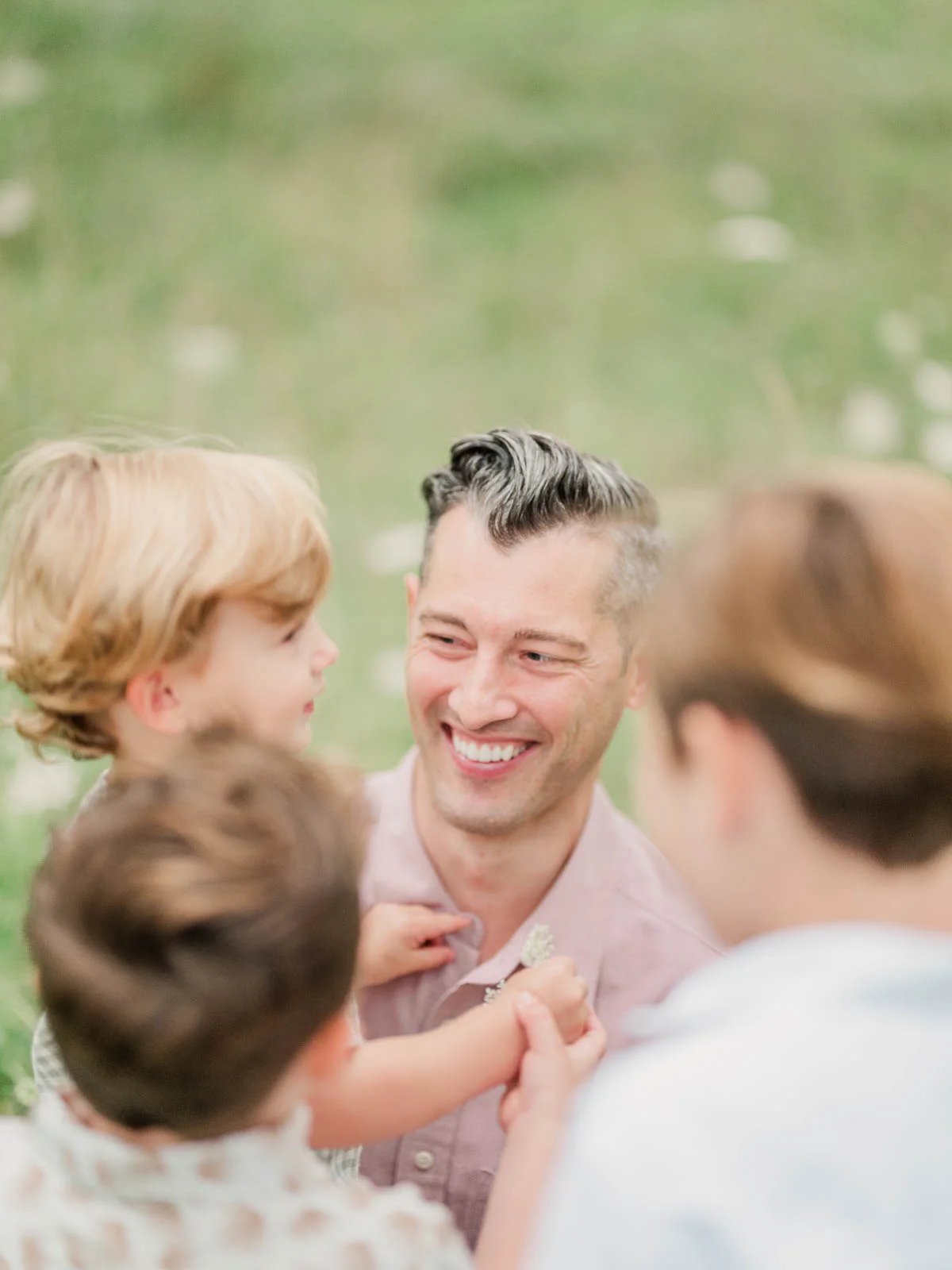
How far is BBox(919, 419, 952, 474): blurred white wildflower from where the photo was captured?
20.5ft

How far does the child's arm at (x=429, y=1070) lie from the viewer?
6.90ft

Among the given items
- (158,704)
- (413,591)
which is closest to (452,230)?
(413,591)

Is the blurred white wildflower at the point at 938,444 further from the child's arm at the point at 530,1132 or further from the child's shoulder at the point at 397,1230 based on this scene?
the child's shoulder at the point at 397,1230

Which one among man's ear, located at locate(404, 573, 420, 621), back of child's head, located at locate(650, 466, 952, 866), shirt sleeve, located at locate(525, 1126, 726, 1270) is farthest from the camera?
man's ear, located at locate(404, 573, 420, 621)

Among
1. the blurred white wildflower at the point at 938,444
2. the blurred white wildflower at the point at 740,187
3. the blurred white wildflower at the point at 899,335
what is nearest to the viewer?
the blurred white wildflower at the point at 938,444

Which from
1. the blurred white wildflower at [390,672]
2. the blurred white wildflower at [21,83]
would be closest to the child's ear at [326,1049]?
the blurred white wildflower at [390,672]

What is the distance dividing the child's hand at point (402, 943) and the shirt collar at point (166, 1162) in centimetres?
111

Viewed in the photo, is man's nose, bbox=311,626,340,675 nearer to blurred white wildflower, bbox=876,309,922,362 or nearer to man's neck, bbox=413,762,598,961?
man's neck, bbox=413,762,598,961

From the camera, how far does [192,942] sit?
1.58 meters

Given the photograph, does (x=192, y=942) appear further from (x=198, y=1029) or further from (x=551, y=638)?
(x=551, y=638)

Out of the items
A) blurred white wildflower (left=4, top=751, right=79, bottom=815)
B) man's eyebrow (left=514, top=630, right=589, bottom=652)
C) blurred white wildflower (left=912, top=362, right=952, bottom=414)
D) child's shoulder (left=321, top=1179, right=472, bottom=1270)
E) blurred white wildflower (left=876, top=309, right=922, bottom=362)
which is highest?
man's eyebrow (left=514, top=630, right=589, bottom=652)

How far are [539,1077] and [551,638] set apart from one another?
932 millimetres

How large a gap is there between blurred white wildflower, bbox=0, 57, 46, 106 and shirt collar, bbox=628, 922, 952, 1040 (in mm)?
7625

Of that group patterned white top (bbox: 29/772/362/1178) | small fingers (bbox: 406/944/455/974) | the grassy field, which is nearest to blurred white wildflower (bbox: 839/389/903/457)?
the grassy field
